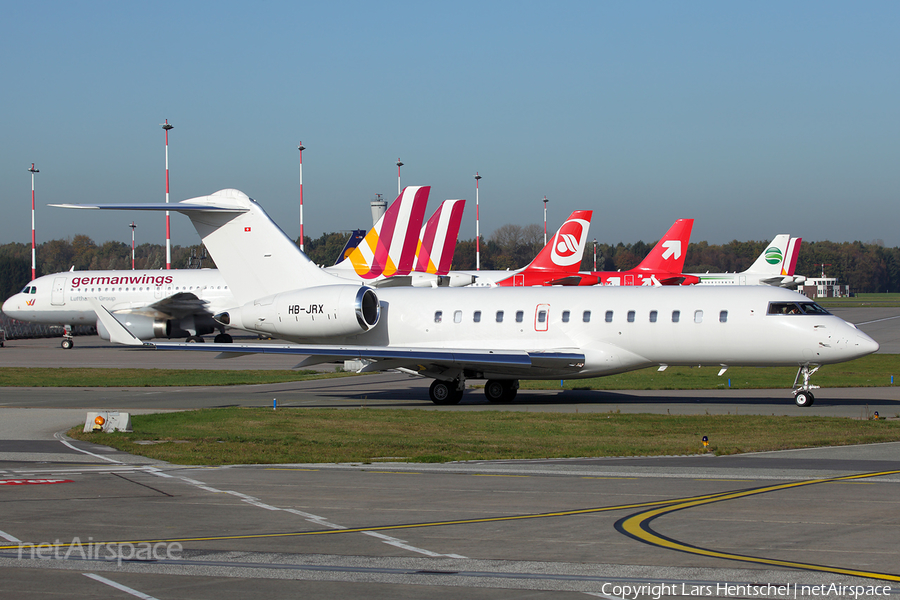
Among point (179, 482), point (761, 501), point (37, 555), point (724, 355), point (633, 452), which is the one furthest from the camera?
point (724, 355)

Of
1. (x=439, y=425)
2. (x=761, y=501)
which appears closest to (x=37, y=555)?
(x=761, y=501)

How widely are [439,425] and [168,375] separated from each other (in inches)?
736

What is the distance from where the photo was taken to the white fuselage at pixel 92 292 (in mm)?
53094

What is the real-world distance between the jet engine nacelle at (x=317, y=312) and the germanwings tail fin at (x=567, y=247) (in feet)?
74.5

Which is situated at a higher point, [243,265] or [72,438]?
[243,265]

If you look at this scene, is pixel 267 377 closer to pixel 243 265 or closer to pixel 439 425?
pixel 243 265

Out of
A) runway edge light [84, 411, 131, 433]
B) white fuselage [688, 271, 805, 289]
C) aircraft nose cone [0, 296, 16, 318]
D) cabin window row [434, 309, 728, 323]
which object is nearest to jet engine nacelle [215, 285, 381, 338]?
cabin window row [434, 309, 728, 323]

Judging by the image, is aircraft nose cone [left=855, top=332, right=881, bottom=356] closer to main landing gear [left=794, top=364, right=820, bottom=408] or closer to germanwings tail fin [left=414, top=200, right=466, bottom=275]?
main landing gear [left=794, top=364, right=820, bottom=408]

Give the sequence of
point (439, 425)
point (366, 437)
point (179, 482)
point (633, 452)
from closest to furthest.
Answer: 1. point (179, 482)
2. point (633, 452)
3. point (366, 437)
4. point (439, 425)

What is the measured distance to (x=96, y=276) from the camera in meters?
54.9

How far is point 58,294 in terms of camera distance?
54.4m

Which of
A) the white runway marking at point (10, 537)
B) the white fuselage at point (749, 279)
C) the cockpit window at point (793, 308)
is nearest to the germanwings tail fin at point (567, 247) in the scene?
the white fuselage at point (749, 279)

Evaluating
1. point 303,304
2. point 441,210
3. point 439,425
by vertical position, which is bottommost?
point 439,425

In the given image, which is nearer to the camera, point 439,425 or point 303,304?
point 439,425
